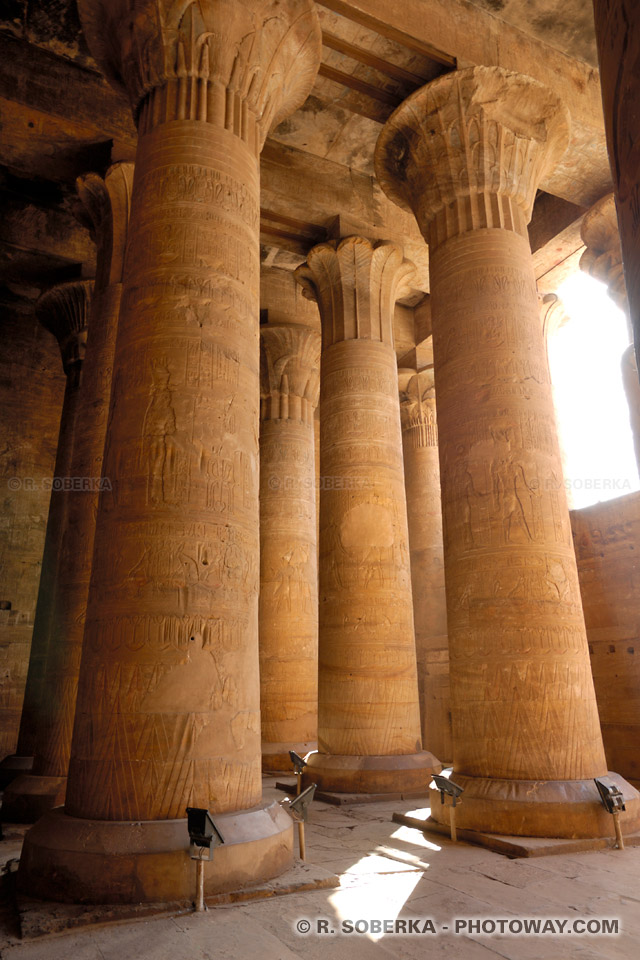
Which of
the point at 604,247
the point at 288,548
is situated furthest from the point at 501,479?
the point at 288,548

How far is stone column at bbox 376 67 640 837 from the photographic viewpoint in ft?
20.0

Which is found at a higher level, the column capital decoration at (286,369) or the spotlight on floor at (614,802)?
the column capital decoration at (286,369)

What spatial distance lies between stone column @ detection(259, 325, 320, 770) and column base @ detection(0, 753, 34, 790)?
Answer: 3.77 m

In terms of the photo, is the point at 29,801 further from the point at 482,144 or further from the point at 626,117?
the point at 482,144

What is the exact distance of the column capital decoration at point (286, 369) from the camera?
14359 millimetres

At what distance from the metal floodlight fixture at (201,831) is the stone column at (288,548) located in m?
7.75

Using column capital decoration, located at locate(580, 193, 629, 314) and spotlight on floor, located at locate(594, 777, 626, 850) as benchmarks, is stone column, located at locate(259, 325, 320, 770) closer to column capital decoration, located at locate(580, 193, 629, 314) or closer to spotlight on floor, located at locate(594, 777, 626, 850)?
column capital decoration, located at locate(580, 193, 629, 314)

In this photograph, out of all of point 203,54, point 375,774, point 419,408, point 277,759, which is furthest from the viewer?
point 419,408

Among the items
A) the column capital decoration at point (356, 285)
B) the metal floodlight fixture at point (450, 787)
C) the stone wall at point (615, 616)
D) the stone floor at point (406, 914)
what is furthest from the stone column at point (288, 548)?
the stone floor at point (406, 914)

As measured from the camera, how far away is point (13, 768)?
957 cm

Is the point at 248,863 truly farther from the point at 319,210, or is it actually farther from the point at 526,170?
the point at 319,210

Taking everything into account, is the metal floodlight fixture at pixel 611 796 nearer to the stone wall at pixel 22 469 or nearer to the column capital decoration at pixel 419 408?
the stone wall at pixel 22 469

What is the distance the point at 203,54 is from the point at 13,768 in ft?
30.0

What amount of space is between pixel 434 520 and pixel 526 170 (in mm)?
9424
